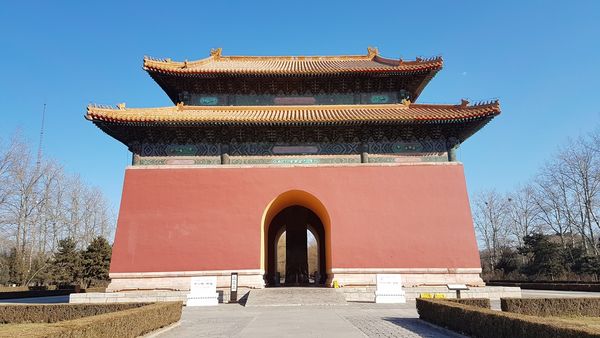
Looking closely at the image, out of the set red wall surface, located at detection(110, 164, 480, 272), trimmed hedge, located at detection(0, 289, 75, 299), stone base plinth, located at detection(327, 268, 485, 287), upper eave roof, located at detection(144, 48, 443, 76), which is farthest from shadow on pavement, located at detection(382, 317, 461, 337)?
trimmed hedge, located at detection(0, 289, 75, 299)

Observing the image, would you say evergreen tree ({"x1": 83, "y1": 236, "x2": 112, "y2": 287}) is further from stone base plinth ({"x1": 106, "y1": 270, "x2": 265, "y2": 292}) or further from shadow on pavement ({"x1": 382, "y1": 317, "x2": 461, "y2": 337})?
shadow on pavement ({"x1": 382, "y1": 317, "x2": 461, "y2": 337})

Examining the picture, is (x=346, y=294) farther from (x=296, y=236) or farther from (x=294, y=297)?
(x=296, y=236)

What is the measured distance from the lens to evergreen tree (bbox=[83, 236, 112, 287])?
89.2 ft

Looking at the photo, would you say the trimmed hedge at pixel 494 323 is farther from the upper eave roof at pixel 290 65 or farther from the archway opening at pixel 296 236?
the archway opening at pixel 296 236

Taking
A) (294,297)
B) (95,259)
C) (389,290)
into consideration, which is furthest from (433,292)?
(95,259)

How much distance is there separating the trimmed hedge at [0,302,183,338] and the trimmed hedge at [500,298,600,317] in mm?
7783

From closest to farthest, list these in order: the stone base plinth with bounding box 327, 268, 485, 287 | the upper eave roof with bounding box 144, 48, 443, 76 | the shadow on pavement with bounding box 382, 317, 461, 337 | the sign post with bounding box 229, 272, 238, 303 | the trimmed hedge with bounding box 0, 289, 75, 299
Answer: the shadow on pavement with bounding box 382, 317, 461, 337
the sign post with bounding box 229, 272, 238, 303
the stone base plinth with bounding box 327, 268, 485, 287
the upper eave roof with bounding box 144, 48, 443, 76
the trimmed hedge with bounding box 0, 289, 75, 299

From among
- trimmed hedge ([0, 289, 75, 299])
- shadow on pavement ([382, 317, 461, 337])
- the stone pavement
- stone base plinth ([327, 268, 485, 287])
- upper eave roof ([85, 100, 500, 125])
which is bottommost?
shadow on pavement ([382, 317, 461, 337])

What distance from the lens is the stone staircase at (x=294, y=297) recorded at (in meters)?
13.4

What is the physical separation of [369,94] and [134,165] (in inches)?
407

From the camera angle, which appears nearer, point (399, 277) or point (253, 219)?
point (399, 277)

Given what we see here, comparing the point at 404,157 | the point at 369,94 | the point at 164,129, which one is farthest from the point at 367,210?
the point at 164,129

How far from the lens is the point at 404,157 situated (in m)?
16.2

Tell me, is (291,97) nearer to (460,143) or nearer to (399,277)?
(460,143)
